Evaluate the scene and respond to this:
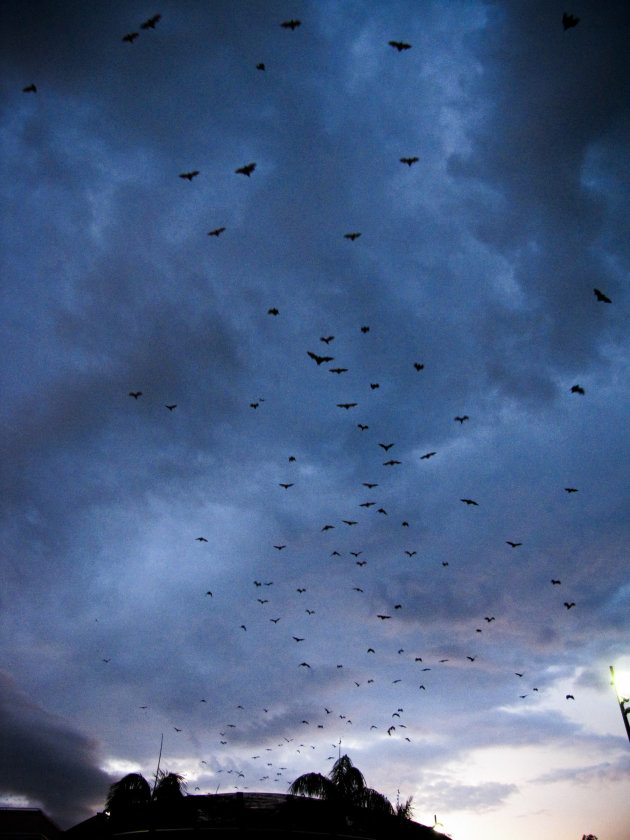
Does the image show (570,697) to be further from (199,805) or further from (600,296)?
(600,296)

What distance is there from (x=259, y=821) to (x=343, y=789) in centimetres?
635

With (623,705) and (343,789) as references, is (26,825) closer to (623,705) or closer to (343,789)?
(343,789)

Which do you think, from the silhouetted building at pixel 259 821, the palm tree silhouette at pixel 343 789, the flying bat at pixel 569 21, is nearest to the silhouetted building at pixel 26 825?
the silhouetted building at pixel 259 821

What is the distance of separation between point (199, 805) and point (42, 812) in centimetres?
4640

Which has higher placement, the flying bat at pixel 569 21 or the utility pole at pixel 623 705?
the flying bat at pixel 569 21

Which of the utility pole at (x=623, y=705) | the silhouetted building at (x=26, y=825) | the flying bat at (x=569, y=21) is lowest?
the silhouetted building at (x=26, y=825)

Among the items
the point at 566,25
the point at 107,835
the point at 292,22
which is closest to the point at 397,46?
the point at 292,22

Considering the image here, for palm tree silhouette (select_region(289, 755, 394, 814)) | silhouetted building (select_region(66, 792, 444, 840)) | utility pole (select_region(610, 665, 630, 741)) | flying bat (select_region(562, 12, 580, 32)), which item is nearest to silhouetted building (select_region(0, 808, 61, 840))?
silhouetted building (select_region(66, 792, 444, 840))

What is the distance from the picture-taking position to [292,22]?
80.4ft

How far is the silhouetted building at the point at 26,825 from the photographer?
54.7 m

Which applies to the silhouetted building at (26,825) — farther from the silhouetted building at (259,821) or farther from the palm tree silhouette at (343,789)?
the palm tree silhouette at (343,789)

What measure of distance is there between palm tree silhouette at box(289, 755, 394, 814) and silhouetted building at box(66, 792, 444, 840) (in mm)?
876

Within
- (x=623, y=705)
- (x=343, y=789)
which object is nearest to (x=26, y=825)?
(x=343, y=789)

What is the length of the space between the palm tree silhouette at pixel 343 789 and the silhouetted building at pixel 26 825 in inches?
1705
